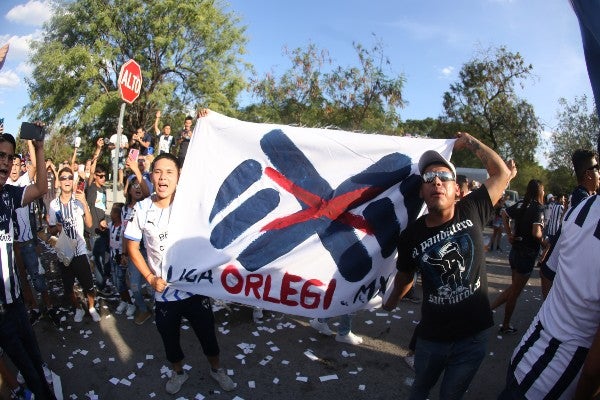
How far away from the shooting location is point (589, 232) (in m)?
1.73

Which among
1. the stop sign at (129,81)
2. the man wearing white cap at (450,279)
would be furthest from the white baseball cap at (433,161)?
the stop sign at (129,81)

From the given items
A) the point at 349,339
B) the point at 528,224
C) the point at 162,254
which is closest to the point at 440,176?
the point at 162,254

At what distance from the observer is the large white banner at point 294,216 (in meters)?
3.20

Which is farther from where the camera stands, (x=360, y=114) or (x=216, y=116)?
(x=360, y=114)

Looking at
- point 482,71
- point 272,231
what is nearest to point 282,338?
point 272,231

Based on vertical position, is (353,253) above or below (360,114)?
below

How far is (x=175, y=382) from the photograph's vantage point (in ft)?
11.9

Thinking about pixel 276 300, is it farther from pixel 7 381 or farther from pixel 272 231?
pixel 7 381

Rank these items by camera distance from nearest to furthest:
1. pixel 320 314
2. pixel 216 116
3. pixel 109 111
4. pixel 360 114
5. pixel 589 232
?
pixel 589 232 → pixel 320 314 → pixel 216 116 → pixel 360 114 → pixel 109 111

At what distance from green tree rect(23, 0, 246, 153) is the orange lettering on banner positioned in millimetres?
22120

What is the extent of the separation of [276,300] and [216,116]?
1.66m

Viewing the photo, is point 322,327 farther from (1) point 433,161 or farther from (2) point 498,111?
(2) point 498,111

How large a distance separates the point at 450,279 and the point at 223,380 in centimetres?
236

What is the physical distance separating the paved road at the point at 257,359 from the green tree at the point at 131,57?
20.4m
